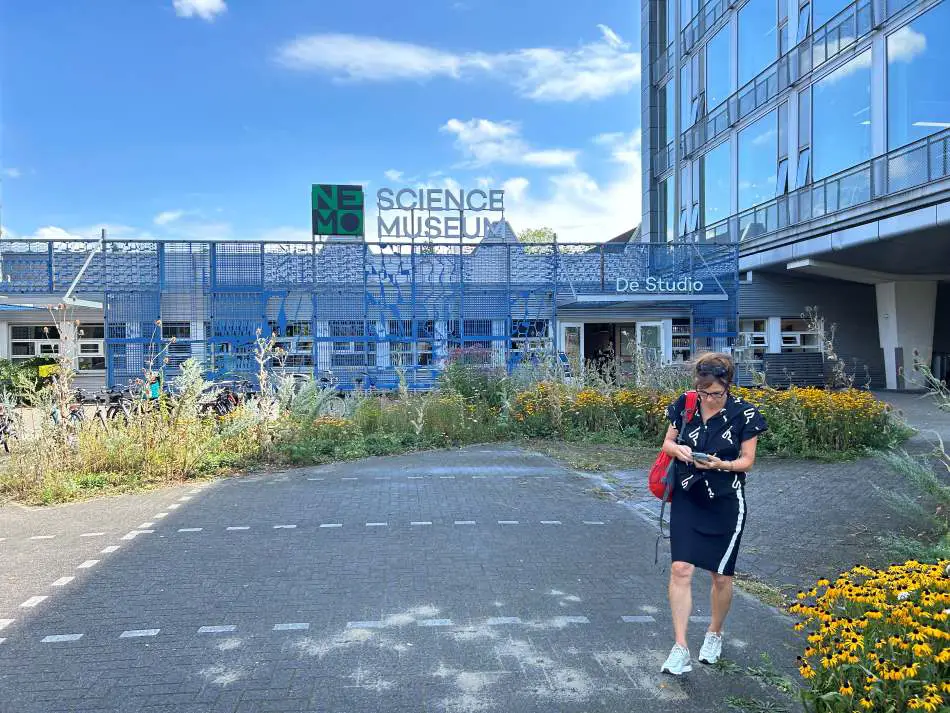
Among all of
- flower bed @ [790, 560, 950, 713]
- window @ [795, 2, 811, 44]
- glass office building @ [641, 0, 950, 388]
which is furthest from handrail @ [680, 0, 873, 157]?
flower bed @ [790, 560, 950, 713]

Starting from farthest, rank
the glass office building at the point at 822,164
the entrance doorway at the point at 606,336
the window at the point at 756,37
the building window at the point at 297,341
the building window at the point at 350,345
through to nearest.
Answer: the entrance doorway at the point at 606,336 → the window at the point at 756,37 → the building window at the point at 350,345 → the building window at the point at 297,341 → the glass office building at the point at 822,164

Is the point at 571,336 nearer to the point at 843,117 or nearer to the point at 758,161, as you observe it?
the point at 758,161

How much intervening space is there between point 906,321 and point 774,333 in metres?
3.89

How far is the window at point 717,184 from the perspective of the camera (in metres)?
25.4

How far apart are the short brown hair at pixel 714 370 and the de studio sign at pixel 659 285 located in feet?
61.1

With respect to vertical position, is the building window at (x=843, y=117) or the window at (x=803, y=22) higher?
the window at (x=803, y=22)

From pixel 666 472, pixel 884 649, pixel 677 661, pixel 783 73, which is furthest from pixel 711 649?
pixel 783 73

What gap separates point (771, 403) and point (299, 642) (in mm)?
8237

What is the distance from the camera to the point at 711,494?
11.9ft

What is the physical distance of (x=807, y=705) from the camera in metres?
2.71

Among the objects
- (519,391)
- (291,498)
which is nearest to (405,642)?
(291,498)

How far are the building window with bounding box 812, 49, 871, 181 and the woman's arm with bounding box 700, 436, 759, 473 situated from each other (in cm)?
1737

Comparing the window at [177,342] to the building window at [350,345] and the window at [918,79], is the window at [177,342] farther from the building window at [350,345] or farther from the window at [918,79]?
the window at [918,79]

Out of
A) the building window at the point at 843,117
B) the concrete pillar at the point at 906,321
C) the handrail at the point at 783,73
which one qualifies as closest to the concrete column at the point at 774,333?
the concrete pillar at the point at 906,321
